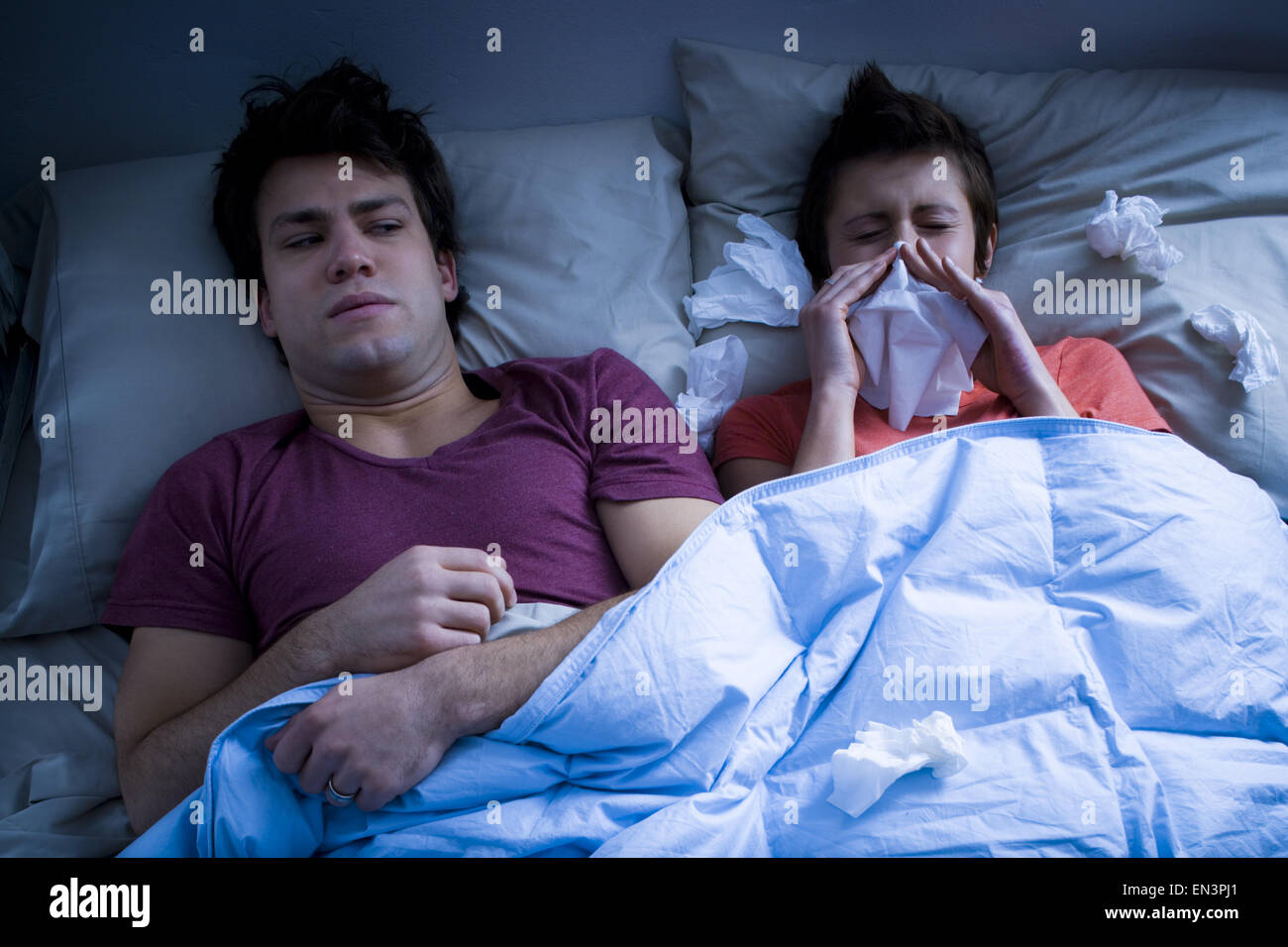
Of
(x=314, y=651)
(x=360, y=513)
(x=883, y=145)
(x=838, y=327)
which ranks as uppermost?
(x=883, y=145)

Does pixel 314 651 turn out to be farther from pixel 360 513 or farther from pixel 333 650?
pixel 360 513

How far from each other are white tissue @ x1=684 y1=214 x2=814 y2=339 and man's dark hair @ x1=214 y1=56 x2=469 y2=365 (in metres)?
0.35

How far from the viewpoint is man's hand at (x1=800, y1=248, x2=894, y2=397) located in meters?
1.23

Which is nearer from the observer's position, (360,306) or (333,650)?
(333,650)

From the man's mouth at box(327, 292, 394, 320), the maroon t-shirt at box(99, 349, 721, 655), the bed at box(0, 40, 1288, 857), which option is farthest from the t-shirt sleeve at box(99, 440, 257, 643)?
the man's mouth at box(327, 292, 394, 320)

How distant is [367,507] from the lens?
112 cm

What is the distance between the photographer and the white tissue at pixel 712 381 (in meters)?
1.33

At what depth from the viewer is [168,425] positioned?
128 cm

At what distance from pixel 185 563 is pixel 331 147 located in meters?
0.57

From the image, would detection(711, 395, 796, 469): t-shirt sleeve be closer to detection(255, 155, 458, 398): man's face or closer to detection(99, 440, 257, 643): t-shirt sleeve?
detection(255, 155, 458, 398): man's face

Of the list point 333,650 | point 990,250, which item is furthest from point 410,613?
point 990,250

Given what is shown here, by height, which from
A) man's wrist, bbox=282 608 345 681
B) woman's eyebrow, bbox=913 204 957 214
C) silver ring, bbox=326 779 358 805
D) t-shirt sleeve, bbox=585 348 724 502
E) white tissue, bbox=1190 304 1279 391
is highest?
woman's eyebrow, bbox=913 204 957 214

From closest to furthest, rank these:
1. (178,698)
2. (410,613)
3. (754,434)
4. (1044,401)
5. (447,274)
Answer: (410,613), (178,698), (1044,401), (754,434), (447,274)
